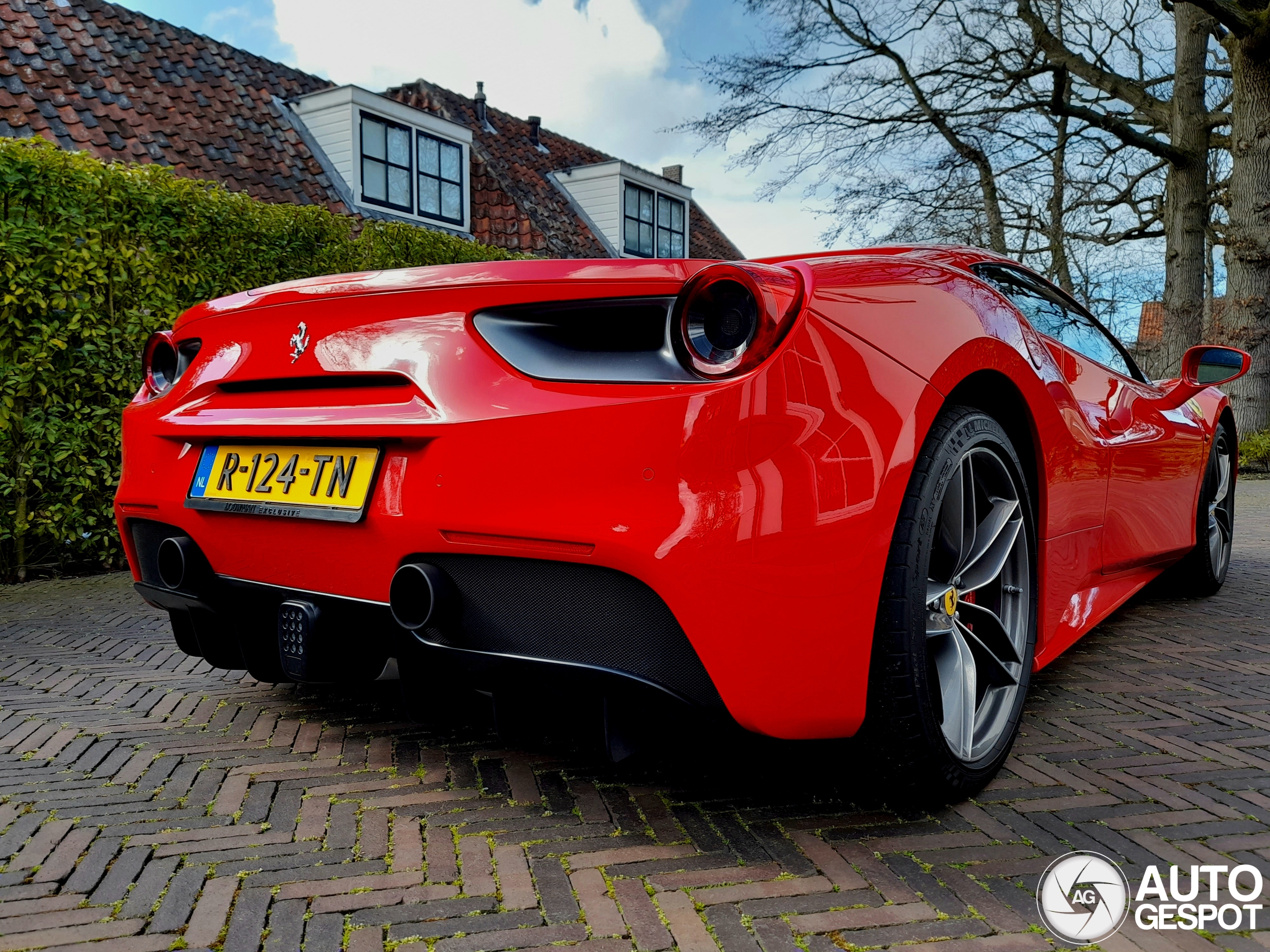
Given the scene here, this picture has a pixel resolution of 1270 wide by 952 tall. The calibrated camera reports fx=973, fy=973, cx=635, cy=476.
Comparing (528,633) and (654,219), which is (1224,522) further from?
(654,219)

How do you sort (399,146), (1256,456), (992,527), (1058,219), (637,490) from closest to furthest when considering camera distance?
(637,490)
(992,527)
(1256,456)
(399,146)
(1058,219)

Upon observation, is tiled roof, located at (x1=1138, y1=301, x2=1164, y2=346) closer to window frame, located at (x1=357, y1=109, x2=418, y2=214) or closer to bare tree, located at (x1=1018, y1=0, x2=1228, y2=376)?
bare tree, located at (x1=1018, y1=0, x2=1228, y2=376)

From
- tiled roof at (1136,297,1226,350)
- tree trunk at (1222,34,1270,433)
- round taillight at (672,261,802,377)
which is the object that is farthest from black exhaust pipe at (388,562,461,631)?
tiled roof at (1136,297,1226,350)

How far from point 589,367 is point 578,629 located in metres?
0.49

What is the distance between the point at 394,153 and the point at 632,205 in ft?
20.2

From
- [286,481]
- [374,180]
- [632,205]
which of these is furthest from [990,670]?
[632,205]

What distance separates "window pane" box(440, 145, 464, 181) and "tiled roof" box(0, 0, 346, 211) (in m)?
Answer: 2.28

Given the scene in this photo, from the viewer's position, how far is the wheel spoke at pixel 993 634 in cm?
227

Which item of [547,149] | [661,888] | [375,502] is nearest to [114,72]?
[547,149]

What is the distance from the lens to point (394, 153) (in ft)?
47.6

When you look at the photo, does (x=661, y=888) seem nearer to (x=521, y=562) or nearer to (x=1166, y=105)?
(x=521, y=562)

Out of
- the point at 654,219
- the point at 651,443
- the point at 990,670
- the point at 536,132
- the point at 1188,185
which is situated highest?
the point at 536,132

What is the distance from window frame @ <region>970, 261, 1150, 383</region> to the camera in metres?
2.60

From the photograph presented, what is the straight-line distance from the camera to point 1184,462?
3809 millimetres
